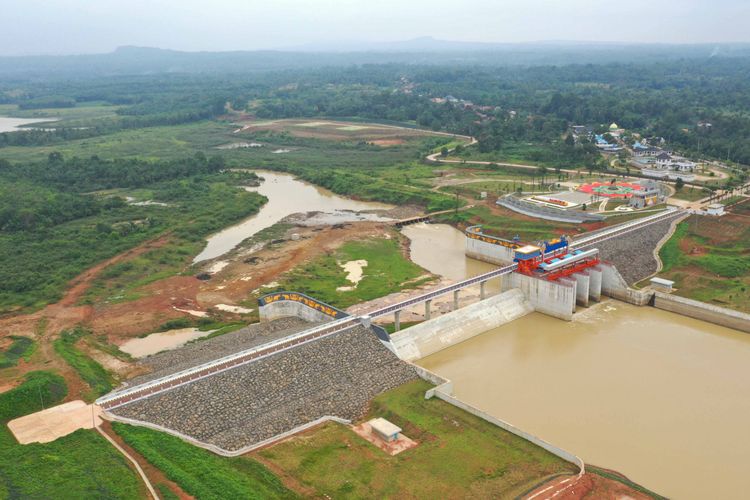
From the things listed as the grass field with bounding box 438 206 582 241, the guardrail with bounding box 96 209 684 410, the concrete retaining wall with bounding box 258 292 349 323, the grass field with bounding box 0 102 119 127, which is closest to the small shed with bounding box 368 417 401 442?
the guardrail with bounding box 96 209 684 410

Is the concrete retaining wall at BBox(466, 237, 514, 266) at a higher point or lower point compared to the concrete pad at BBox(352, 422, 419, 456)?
lower

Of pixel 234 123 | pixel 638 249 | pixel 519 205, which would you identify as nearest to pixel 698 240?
pixel 638 249

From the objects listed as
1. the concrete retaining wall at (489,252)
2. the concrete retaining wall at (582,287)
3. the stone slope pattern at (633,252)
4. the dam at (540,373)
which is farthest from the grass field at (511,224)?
the concrete retaining wall at (582,287)

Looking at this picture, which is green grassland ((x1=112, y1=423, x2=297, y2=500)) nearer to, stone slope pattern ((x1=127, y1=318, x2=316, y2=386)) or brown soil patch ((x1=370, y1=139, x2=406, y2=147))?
stone slope pattern ((x1=127, y1=318, x2=316, y2=386))

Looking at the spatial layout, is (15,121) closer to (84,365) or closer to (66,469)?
(84,365)

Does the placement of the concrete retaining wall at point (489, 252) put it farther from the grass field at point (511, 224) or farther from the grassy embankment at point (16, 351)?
the grassy embankment at point (16, 351)

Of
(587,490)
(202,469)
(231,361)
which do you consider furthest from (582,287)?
(202,469)

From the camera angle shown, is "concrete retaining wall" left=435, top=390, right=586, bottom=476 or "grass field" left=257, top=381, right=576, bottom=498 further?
"concrete retaining wall" left=435, top=390, right=586, bottom=476
